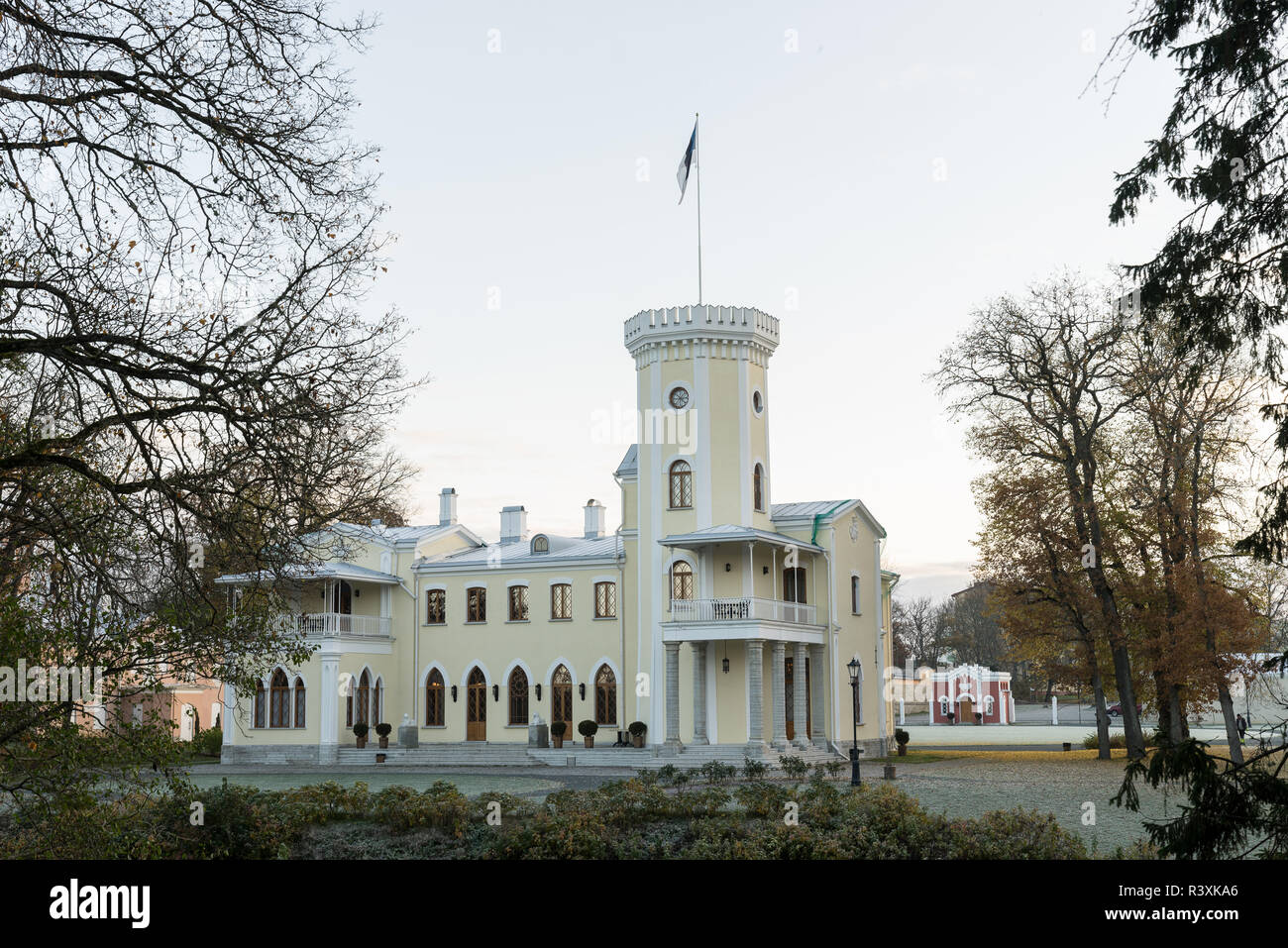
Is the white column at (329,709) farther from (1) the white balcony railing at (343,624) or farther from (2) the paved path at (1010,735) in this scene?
(2) the paved path at (1010,735)

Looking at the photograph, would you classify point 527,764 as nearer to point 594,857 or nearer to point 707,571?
point 707,571

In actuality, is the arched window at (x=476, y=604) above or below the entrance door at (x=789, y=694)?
above

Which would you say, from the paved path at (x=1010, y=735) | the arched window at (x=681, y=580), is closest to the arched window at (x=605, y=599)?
the arched window at (x=681, y=580)

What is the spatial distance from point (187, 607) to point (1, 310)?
9.27ft

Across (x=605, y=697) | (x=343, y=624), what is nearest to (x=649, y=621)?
(x=605, y=697)

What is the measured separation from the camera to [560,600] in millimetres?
40469

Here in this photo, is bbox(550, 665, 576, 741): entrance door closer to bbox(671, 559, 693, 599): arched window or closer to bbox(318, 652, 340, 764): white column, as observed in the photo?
bbox(671, 559, 693, 599): arched window

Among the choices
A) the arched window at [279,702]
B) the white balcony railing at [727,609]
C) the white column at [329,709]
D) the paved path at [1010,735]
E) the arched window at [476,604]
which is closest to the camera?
the white balcony railing at [727,609]

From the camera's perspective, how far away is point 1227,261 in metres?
10.8

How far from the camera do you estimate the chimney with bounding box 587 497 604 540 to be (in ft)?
144

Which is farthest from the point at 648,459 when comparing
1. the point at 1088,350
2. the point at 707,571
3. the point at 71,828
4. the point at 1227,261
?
the point at 71,828

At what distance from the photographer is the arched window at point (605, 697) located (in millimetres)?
38906

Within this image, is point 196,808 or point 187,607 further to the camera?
point 196,808

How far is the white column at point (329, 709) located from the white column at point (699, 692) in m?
11.7
